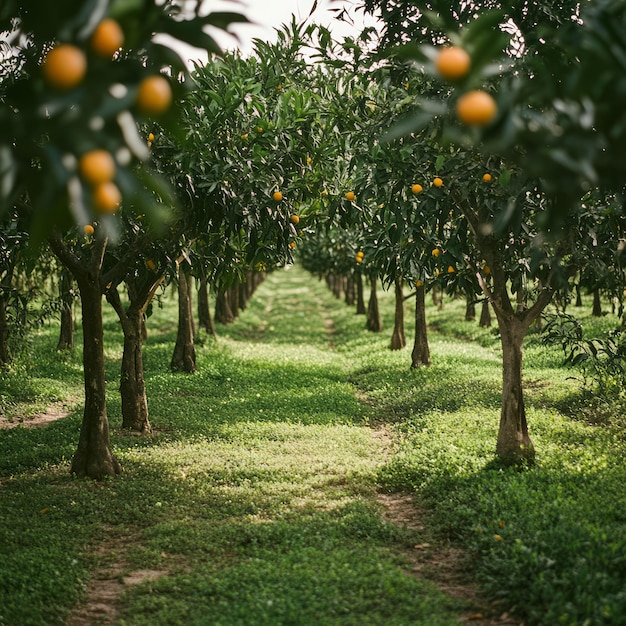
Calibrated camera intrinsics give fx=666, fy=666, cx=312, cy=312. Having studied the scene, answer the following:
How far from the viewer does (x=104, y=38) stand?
2525 mm

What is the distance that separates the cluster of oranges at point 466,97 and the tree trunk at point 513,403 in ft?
21.8

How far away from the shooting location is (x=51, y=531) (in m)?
7.09

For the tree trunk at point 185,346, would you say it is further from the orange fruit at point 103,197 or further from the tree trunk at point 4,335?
the orange fruit at point 103,197

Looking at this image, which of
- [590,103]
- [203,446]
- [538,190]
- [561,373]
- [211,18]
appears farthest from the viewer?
[561,373]

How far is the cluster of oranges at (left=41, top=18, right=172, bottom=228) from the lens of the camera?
2.46m

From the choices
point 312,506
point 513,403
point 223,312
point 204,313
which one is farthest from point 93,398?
point 223,312

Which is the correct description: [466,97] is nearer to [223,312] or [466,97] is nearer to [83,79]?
[83,79]

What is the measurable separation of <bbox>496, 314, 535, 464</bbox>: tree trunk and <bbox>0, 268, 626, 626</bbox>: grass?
0.91ft

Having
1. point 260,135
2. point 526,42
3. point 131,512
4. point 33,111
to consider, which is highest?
point 526,42

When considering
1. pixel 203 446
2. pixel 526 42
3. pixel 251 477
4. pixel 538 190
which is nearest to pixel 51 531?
pixel 251 477

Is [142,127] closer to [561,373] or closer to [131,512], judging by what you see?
[131,512]

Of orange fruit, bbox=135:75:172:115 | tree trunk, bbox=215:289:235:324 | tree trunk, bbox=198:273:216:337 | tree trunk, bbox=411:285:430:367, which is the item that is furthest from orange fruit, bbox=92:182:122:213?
tree trunk, bbox=215:289:235:324

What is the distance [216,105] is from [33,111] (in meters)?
6.02

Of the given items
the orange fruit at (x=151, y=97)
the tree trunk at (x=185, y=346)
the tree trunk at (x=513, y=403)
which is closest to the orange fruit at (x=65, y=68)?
the orange fruit at (x=151, y=97)
